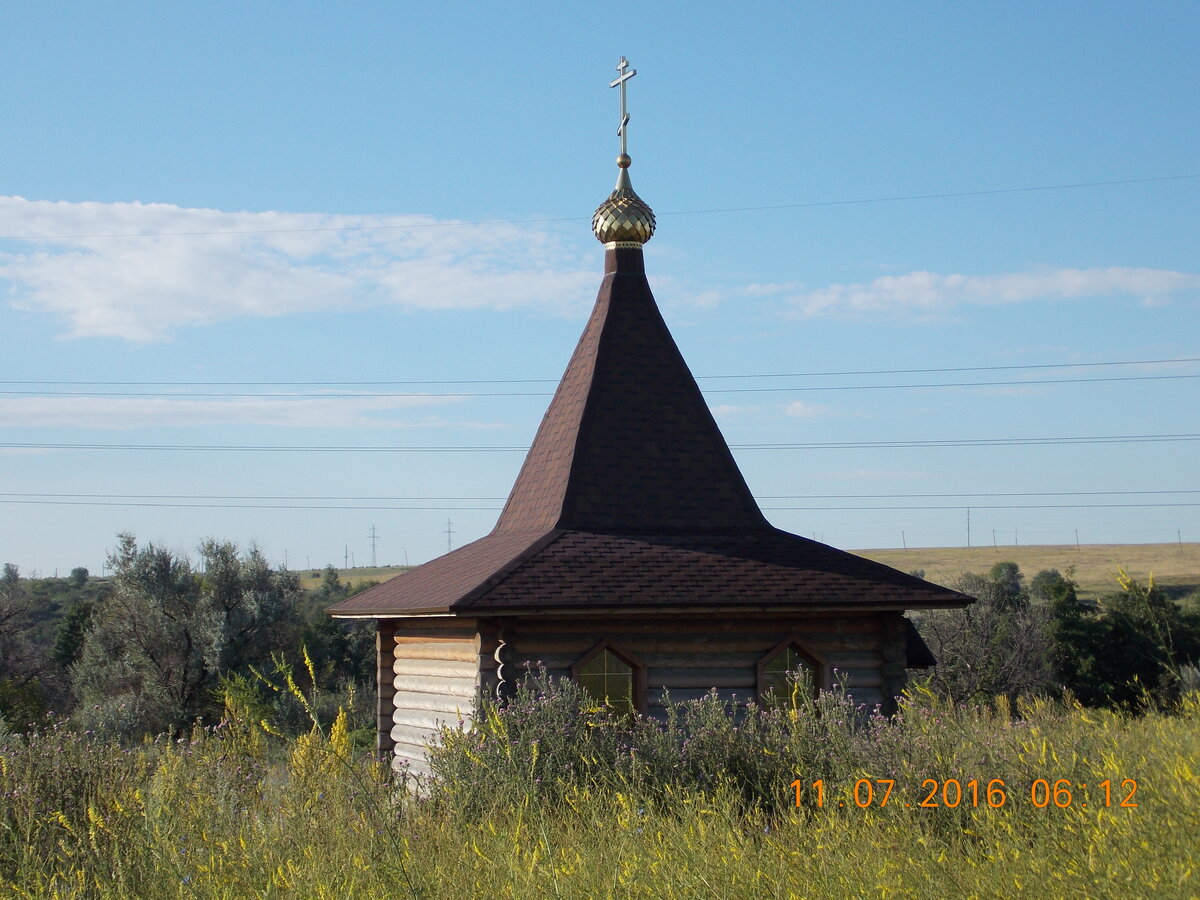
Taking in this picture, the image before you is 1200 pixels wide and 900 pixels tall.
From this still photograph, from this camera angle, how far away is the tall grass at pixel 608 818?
15.1ft

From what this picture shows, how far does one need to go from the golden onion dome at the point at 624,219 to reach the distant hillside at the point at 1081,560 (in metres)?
54.3

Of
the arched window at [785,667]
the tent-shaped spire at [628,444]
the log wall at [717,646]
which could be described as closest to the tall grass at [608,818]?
the log wall at [717,646]

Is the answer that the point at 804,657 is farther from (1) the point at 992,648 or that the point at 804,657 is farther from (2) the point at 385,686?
(1) the point at 992,648

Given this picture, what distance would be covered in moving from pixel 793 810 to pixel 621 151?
952cm

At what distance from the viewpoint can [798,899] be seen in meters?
4.21

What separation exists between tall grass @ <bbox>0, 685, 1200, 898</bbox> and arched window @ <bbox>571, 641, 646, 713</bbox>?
227 cm

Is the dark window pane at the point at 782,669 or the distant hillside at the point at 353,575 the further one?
the distant hillside at the point at 353,575

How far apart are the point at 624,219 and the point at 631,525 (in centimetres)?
385

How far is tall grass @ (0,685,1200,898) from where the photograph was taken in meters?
4.60

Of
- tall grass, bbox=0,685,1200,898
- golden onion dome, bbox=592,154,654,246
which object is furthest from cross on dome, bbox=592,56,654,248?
tall grass, bbox=0,685,1200,898

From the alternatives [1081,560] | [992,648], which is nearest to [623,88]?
[992,648]

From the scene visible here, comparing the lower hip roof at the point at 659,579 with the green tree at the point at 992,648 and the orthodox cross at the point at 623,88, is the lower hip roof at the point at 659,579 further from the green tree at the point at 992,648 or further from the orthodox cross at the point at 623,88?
the green tree at the point at 992,648

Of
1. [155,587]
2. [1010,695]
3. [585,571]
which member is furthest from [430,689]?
[1010,695]

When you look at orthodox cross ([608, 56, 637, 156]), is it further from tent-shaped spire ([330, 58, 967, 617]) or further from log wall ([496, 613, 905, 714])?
log wall ([496, 613, 905, 714])
